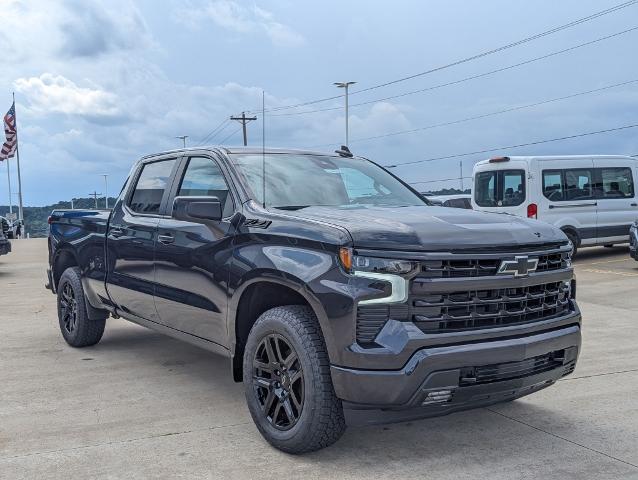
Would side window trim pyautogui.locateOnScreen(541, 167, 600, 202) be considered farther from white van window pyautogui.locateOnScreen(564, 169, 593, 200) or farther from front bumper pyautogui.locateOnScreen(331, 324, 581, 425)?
front bumper pyautogui.locateOnScreen(331, 324, 581, 425)

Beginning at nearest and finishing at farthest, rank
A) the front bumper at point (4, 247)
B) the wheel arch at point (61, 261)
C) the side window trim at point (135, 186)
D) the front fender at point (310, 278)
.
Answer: the front fender at point (310, 278) → the side window trim at point (135, 186) → the wheel arch at point (61, 261) → the front bumper at point (4, 247)

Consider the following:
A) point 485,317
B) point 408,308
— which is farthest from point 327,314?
point 485,317

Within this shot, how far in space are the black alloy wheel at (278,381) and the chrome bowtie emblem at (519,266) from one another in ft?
3.98

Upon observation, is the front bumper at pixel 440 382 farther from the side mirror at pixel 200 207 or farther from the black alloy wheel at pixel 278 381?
the side mirror at pixel 200 207

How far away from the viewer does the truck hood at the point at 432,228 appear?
11.6 feet

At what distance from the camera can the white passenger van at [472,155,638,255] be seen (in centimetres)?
1482

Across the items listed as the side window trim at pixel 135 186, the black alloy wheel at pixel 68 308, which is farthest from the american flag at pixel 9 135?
the side window trim at pixel 135 186

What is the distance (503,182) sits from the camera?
15.1 meters

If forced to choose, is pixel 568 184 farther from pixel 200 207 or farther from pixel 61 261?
pixel 200 207

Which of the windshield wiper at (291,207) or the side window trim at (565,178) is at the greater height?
the side window trim at (565,178)

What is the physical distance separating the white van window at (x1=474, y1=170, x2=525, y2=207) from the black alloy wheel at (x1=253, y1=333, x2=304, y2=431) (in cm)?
1181

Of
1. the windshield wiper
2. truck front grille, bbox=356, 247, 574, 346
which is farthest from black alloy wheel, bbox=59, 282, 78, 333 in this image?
truck front grille, bbox=356, 247, 574, 346

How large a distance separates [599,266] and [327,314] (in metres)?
12.6

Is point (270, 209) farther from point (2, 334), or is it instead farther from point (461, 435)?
point (2, 334)
